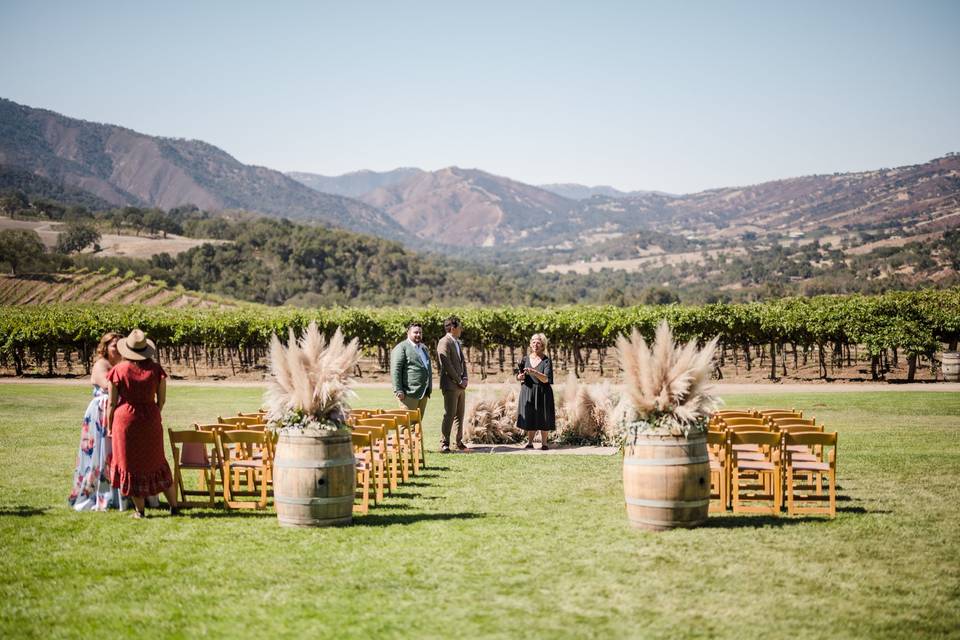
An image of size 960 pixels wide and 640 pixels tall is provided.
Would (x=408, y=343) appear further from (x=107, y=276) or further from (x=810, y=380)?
(x=107, y=276)

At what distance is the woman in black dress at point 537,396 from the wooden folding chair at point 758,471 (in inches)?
171

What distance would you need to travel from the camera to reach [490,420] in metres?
14.7

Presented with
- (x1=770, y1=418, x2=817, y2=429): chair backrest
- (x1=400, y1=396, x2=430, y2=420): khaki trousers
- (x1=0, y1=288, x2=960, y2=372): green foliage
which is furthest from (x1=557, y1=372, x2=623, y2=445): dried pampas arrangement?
(x1=0, y1=288, x2=960, y2=372): green foliage

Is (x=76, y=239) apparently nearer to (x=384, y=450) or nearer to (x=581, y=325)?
(x=581, y=325)

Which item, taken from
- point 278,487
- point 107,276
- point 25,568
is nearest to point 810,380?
point 278,487

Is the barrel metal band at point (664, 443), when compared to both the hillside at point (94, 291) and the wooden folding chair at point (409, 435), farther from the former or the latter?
the hillside at point (94, 291)

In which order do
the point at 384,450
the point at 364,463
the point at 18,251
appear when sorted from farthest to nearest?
the point at 18,251 < the point at 384,450 < the point at 364,463

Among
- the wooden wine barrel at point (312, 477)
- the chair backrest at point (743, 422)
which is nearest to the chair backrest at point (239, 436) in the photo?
the wooden wine barrel at point (312, 477)

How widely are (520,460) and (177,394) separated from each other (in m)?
18.3

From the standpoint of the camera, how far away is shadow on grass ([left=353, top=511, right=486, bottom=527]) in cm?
864

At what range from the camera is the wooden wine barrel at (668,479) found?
777 cm

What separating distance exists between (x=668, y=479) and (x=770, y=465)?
1.82 m

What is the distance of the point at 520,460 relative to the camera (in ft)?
42.0

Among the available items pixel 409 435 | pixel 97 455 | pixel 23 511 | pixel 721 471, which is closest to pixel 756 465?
pixel 721 471
